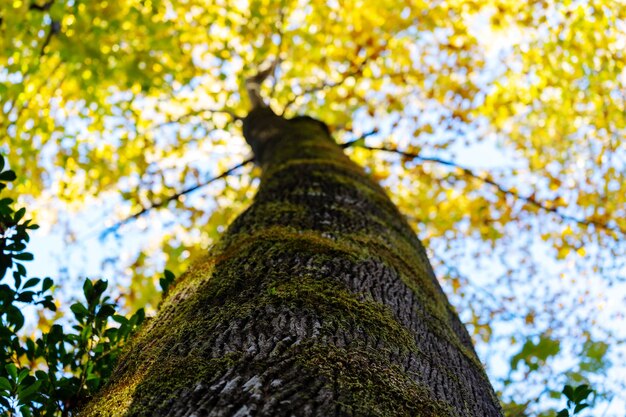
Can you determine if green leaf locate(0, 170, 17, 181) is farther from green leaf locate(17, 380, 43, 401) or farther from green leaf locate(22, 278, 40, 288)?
green leaf locate(17, 380, 43, 401)

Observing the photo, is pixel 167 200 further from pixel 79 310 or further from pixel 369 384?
pixel 369 384

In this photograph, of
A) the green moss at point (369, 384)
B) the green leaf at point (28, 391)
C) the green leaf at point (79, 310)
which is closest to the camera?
the green moss at point (369, 384)

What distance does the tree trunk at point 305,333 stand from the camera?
1266 millimetres

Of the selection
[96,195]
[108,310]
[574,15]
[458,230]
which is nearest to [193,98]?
[96,195]

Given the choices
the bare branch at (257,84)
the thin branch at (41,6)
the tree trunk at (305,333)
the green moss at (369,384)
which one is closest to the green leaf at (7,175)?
the tree trunk at (305,333)

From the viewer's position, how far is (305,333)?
150 cm

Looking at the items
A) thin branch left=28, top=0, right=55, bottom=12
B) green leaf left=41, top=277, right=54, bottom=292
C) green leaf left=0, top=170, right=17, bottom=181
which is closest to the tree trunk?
green leaf left=41, top=277, right=54, bottom=292

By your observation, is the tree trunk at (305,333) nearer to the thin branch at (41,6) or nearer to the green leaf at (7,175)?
the green leaf at (7,175)

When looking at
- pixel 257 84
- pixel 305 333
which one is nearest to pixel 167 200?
pixel 257 84

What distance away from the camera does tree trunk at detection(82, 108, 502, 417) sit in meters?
1.27

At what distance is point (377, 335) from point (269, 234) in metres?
0.84

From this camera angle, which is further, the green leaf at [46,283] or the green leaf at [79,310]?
the green leaf at [46,283]

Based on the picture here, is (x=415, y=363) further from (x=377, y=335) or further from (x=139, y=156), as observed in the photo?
(x=139, y=156)

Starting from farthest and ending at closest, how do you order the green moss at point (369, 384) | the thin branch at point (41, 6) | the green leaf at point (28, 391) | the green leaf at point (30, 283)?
the thin branch at point (41, 6) → the green leaf at point (30, 283) → the green leaf at point (28, 391) → the green moss at point (369, 384)
